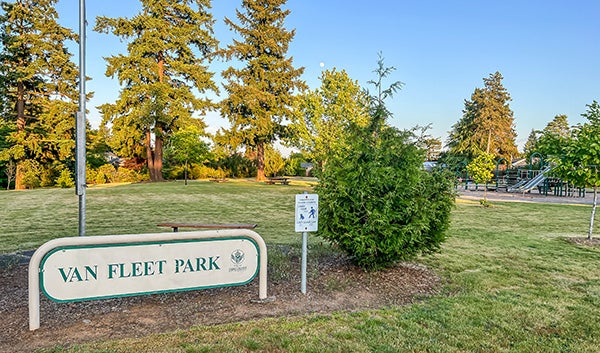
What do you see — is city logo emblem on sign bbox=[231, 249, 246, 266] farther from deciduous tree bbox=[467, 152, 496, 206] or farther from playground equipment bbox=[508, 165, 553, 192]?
playground equipment bbox=[508, 165, 553, 192]

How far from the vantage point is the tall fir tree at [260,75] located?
27641 mm

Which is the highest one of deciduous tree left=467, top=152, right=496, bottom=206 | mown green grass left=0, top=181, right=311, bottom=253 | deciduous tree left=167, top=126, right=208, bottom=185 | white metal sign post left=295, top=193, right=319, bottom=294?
deciduous tree left=167, top=126, right=208, bottom=185

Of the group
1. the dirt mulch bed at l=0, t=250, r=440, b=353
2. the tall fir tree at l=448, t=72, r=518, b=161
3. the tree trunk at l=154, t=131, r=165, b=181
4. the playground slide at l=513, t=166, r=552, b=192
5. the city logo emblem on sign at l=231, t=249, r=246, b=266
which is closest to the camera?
the dirt mulch bed at l=0, t=250, r=440, b=353

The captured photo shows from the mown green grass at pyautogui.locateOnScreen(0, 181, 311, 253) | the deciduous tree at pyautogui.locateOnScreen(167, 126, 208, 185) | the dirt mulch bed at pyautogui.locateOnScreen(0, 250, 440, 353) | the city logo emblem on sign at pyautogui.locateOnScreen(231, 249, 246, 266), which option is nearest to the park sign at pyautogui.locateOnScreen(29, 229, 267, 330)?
the city logo emblem on sign at pyautogui.locateOnScreen(231, 249, 246, 266)

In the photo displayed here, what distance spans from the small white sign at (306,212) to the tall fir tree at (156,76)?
2476 cm

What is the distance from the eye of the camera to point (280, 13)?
28.7 meters

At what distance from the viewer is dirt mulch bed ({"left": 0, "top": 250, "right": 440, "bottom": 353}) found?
313 cm

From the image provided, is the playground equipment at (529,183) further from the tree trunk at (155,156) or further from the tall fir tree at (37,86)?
the tall fir tree at (37,86)

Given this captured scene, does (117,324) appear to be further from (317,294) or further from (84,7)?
(84,7)

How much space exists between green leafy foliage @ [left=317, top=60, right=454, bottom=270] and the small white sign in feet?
1.36

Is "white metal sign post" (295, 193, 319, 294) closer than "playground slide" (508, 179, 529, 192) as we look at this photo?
Yes

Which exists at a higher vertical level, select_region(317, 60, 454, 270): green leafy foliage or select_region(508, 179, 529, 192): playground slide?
select_region(317, 60, 454, 270): green leafy foliage

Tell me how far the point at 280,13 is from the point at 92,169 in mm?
18954

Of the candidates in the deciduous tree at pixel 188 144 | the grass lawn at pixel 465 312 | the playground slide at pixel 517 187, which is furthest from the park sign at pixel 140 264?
the playground slide at pixel 517 187
